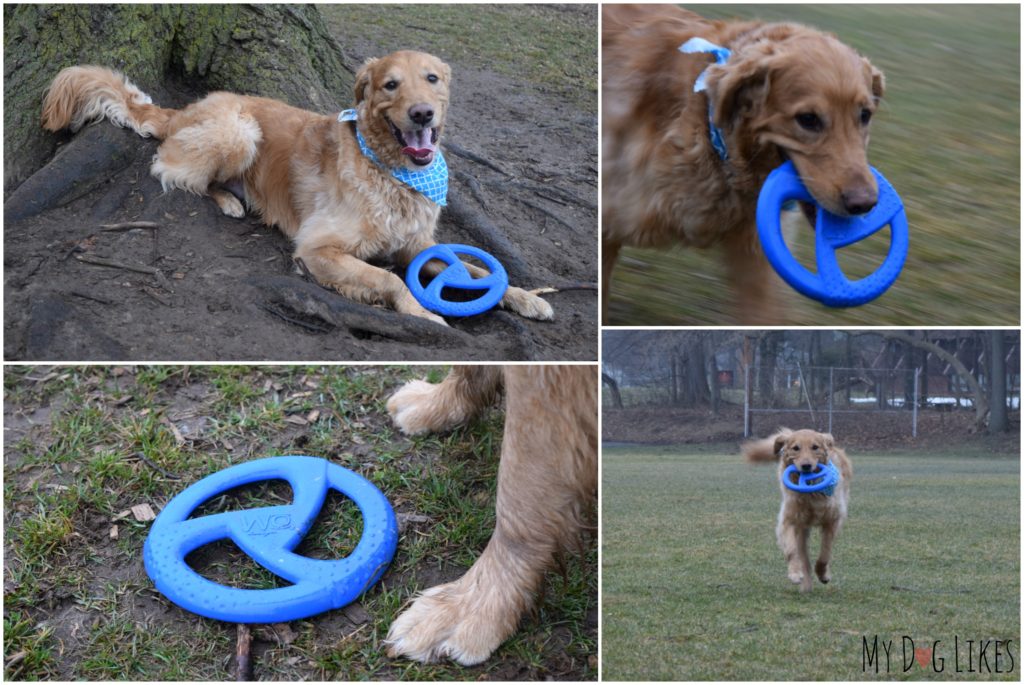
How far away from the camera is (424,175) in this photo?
3965mm

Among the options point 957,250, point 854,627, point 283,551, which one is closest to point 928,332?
point 957,250

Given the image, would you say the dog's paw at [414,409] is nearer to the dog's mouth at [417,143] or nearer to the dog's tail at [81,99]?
the dog's mouth at [417,143]

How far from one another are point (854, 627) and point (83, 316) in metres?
3.26

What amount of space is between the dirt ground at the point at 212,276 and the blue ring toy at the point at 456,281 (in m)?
0.10

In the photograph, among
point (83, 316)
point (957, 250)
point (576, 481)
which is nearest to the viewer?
point (576, 481)

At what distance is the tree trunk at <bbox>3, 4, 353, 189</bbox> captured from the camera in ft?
13.0

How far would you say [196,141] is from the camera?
4.12 meters

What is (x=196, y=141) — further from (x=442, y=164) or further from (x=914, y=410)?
(x=914, y=410)

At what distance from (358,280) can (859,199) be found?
2.11 metres

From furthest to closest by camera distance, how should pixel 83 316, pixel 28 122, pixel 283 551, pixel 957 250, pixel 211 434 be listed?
1. pixel 957 250
2. pixel 28 122
3. pixel 211 434
4. pixel 83 316
5. pixel 283 551

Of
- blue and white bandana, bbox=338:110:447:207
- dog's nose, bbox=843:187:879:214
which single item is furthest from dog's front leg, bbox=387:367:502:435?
dog's nose, bbox=843:187:879:214

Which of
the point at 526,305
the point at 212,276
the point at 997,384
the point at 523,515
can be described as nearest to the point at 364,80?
the point at 212,276

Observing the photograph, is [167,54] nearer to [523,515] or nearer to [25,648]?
[25,648]

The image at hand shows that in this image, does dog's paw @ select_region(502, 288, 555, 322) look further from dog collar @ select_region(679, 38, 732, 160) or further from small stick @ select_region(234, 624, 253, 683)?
small stick @ select_region(234, 624, 253, 683)
